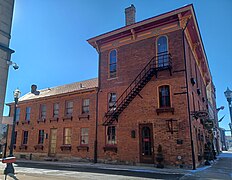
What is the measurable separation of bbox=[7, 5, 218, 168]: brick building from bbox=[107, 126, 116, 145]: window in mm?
80

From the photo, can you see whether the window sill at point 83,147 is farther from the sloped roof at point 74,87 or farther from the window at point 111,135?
the sloped roof at point 74,87

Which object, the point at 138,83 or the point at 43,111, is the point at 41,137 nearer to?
the point at 43,111

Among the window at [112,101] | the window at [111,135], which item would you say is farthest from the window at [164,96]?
the window at [111,135]

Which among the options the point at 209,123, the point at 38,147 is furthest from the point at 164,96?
the point at 38,147

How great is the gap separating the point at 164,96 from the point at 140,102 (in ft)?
6.21

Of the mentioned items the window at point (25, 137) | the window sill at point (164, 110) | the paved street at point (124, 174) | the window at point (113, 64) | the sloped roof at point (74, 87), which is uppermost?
the window at point (113, 64)

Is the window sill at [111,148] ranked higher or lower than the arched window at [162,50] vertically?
lower

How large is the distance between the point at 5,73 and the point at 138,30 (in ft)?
40.7

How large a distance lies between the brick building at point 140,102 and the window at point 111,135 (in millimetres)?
80

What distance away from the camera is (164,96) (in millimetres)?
14930

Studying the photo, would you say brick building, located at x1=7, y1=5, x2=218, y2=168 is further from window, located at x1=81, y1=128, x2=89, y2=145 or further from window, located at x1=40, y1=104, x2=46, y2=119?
window, located at x1=40, y1=104, x2=46, y2=119

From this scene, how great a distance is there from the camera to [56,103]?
2150 centimetres

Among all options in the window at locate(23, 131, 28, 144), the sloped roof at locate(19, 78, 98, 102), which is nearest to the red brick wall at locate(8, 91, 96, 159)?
the window at locate(23, 131, 28, 144)

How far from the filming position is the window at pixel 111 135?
651 inches
